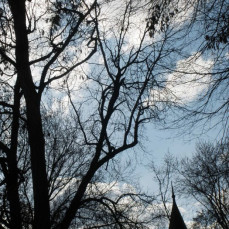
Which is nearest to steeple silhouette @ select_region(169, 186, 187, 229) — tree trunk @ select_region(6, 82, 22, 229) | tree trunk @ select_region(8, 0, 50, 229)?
tree trunk @ select_region(6, 82, 22, 229)

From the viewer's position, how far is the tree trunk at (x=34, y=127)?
5258mm

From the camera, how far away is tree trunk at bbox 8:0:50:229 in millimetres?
5258

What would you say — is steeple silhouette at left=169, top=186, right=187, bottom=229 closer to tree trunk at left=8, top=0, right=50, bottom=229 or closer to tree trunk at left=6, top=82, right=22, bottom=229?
tree trunk at left=6, top=82, right=22, bottom=229

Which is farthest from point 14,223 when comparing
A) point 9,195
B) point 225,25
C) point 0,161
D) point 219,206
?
point 219,206

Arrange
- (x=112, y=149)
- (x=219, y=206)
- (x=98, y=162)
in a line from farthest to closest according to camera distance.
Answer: (x=219, y=206)
(x=112, y=149)
(x=98, y=162)

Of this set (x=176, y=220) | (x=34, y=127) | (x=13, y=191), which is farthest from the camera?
(x=176, y=220)

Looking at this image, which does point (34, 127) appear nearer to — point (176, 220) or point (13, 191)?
point (13, 191)

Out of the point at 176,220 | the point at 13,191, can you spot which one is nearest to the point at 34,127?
the point at 13,191

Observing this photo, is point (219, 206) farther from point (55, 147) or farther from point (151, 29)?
point (151, 29)

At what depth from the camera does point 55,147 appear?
13828 millimetres

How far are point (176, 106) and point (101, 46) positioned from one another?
2.79m

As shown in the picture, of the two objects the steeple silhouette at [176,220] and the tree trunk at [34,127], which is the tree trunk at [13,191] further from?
the steeple silhouette at [176,220]

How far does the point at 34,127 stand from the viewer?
19.0ft

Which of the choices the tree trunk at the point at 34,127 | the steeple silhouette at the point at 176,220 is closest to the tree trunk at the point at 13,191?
the tree trunk at the point at 34,127
